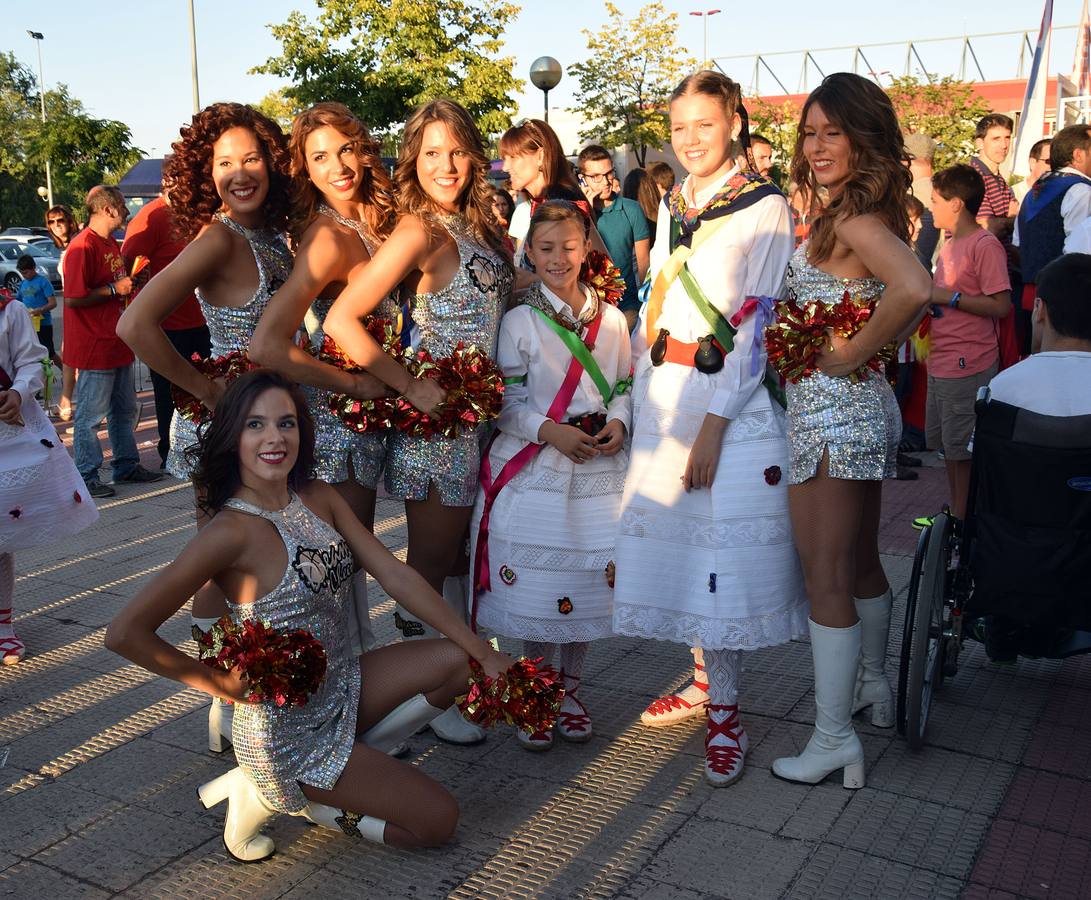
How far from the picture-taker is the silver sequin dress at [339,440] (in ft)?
11.5

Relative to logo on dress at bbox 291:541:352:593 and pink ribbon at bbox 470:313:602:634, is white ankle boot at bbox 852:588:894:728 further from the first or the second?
logo on dress at bbox 291:541:352:593

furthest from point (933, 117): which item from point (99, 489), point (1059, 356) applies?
point (1059, 356)

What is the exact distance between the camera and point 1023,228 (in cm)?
665

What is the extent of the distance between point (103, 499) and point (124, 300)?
58.0 inches

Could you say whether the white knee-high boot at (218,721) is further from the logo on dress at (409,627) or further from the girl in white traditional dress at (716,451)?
the girl in white traditional dress at (716,451)

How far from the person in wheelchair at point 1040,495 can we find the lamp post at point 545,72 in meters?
12.1

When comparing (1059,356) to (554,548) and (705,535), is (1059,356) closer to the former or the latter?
(705,535)

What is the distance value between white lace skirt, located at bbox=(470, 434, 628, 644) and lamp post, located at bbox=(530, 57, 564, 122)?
12032 millimetres

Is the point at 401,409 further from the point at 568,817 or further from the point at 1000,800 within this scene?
the point at 1000,800

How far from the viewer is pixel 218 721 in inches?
144

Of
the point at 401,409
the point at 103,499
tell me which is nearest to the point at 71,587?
the point at 103,499

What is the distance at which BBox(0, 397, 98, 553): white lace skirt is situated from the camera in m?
4.40

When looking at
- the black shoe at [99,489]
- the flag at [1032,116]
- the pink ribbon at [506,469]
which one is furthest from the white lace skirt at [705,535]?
the flag at [1032,116]

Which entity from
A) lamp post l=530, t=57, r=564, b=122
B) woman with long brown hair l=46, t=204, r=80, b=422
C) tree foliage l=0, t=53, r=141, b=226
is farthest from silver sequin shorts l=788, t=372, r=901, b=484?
tree foliage l=0, t=53, r=141, b=226
